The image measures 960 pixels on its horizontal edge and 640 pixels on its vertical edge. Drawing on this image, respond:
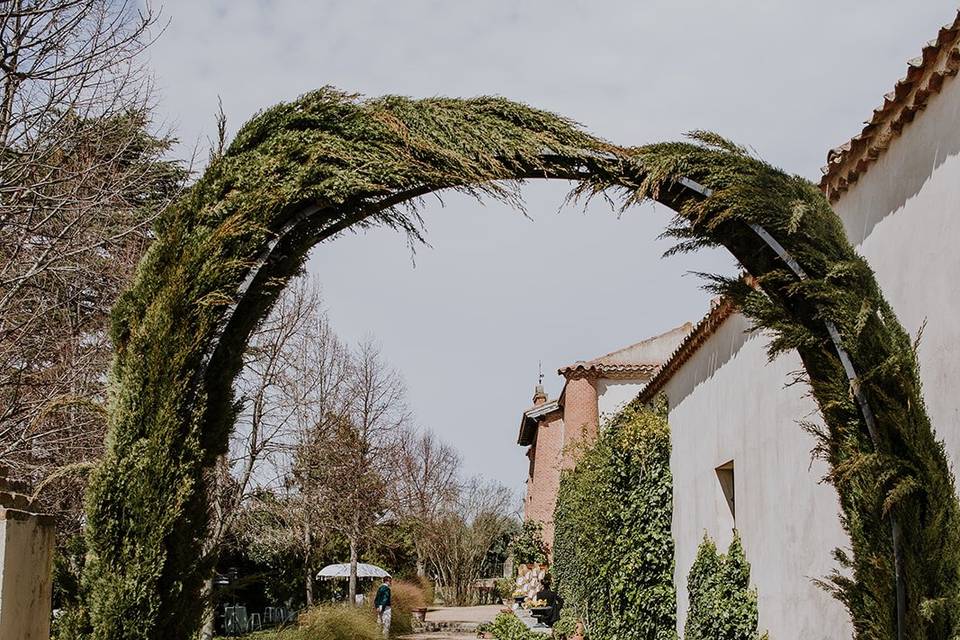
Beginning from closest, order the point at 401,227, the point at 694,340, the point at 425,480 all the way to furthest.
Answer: the point at 401,227, the point at 694,340, the point at 425,480

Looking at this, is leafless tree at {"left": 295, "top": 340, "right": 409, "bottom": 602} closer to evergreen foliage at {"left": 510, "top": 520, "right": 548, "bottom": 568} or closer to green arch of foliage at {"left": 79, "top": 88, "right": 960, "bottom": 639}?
evergreen foliage at {"left": 510, "top": 520, "right": 548, "bottom": 568}

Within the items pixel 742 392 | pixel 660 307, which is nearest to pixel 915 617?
pixel 742 392

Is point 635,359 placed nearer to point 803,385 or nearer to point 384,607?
point 384,607

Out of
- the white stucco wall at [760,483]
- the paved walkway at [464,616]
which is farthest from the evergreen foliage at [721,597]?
the paved walkway at [464,616]

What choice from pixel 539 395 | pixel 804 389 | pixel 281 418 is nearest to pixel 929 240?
pixel 804 389

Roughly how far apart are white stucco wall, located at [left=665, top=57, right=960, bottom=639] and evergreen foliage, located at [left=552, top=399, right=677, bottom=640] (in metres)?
0.40

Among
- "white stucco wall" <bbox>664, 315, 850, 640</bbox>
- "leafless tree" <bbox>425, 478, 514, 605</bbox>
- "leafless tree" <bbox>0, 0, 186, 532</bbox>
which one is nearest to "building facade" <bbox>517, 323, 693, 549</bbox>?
"white stucco wall" <bbox>664, 315, 850, 640</bbox>

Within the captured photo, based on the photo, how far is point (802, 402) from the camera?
7559mm

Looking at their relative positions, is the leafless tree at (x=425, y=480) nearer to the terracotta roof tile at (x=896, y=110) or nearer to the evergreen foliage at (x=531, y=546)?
the evergreen foliage at (x=531, y=546)

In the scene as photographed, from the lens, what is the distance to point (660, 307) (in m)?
10.9

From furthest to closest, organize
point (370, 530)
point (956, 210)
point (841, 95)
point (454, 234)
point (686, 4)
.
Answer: point (370, 530), point (841, 95), point (686, 4), point (454, 234), point (956, 210)

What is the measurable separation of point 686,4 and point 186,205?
342cm

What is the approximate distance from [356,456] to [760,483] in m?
16.2

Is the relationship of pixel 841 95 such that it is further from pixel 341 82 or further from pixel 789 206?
pixel 341 82
